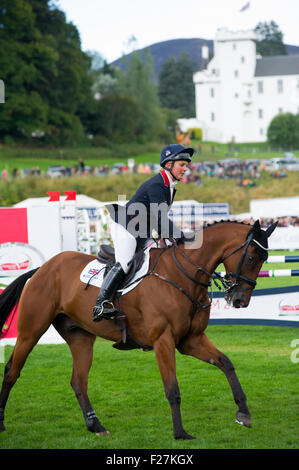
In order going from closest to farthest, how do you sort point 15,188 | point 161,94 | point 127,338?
point 127,338 < point 15,188 < point 161,94

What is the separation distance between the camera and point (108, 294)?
5.67 m

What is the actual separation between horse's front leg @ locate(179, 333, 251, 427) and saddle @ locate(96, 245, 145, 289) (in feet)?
2.45

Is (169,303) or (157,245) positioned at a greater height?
(157,245)

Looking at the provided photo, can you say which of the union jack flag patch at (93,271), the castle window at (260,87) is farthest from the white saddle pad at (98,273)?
the castle window at (260,87)

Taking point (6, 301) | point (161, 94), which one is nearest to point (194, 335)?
point (6, 301)

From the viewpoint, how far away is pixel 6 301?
21.5 ft

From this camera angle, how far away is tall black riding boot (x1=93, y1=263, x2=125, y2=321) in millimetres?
5660

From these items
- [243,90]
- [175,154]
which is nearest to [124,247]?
[175,154]

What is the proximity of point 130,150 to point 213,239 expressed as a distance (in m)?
62.0

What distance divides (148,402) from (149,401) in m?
0.04

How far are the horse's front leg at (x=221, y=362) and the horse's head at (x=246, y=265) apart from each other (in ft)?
1.62

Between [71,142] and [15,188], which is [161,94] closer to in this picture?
[71,142]

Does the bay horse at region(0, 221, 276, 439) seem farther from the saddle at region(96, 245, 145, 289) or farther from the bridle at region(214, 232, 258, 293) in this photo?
the saddle at region(96, 245, 145, 289)
